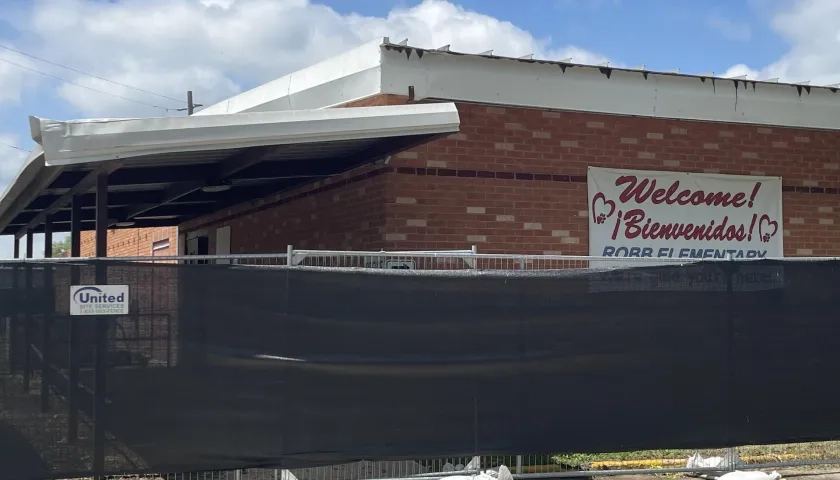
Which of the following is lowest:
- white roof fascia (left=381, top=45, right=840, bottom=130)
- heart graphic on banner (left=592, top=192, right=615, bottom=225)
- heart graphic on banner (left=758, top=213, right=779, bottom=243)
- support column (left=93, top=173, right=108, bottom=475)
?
support column (left=93, top=173, right=108, bottom=475)

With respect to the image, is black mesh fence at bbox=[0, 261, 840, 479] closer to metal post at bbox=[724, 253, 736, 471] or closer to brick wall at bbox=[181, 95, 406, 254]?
metal post at bbox=[724, 253, 736, 471]

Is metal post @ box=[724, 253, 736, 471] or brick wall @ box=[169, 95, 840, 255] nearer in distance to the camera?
metal post @ box=[724, 253, 736, 471]

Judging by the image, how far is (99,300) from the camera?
24.4ft

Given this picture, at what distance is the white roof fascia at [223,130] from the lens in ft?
24.2

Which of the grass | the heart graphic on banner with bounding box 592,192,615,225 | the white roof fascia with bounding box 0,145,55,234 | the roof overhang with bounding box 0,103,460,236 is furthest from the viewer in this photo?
the heart graphic on banner with bounding box 592,192,615,225

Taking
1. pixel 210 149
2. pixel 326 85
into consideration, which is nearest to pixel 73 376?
pixel 210 149

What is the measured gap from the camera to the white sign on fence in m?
7.39

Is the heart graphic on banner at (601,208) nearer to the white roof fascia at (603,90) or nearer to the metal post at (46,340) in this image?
the white roof fascia at (603,90)

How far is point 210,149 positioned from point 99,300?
5.17 feet

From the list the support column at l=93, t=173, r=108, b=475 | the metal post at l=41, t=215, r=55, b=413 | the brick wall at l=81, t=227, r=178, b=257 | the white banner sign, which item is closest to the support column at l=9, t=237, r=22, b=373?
the metal post at l=41, t=215, r=55, b=413

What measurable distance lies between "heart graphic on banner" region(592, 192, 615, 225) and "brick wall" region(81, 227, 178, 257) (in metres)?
10.5

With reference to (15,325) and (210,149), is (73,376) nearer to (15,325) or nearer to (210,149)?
(15,325)

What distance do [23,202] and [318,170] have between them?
11.8 feet

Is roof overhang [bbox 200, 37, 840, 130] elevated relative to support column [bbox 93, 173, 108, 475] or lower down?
elevated
